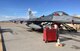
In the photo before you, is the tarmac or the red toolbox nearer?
the tarmac

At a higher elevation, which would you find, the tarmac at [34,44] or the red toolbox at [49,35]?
the red toolbox at [49,35]

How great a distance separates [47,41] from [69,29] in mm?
11442

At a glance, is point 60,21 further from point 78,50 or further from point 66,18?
point 78,50

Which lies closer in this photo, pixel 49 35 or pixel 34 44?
pixel 34 44

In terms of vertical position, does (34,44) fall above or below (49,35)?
below

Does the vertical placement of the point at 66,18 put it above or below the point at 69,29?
above

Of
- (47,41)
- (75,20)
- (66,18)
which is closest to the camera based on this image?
(47,41)

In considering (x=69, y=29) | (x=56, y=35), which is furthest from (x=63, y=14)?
(x=69, y=29)

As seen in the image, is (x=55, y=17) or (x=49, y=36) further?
(x=55, y=17)

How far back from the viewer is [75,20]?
1316 cm

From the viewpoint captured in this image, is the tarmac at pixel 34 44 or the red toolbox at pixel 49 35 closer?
the tarmac at pixel 34 44

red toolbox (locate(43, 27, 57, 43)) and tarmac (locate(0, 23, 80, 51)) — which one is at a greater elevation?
red toolbox (locate(43, 27, 57, 43))

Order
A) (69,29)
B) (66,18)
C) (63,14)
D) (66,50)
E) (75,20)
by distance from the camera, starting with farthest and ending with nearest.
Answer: (69,29) → (63,14) → (66,18) → (75,20) → (66,50)

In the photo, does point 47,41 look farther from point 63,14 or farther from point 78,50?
point 63,14
